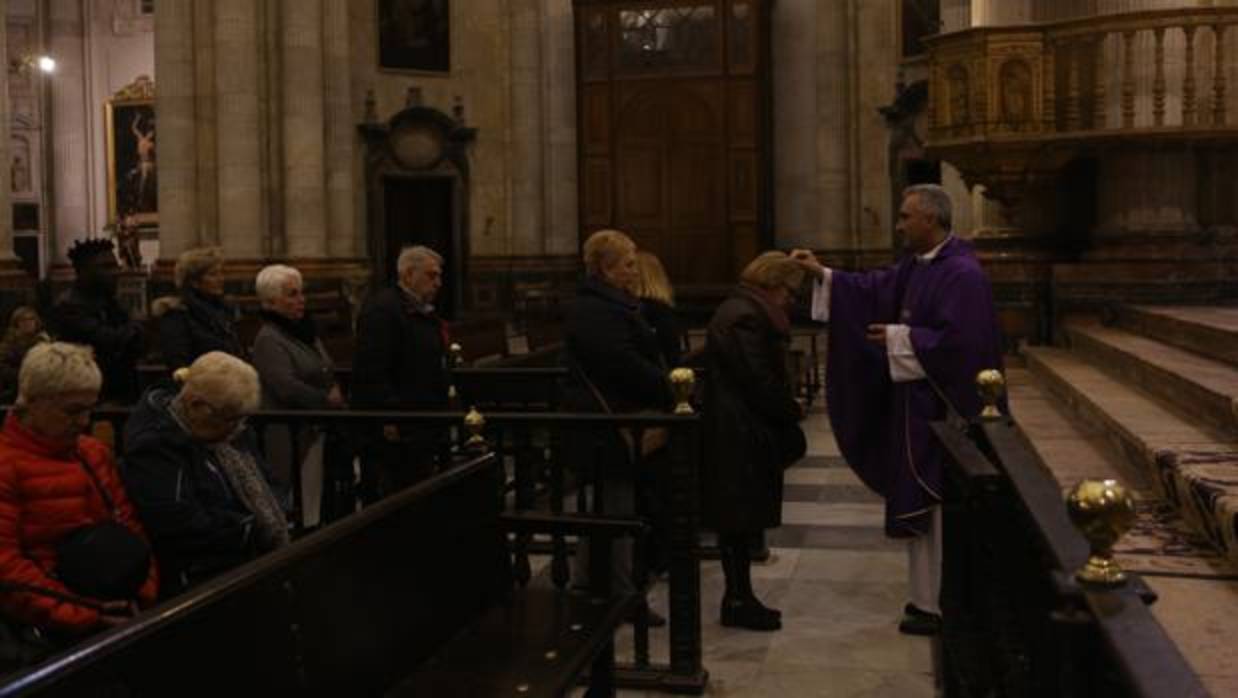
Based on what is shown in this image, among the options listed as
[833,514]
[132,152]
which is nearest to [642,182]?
[833,514]

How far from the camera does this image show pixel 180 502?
13.1 ft

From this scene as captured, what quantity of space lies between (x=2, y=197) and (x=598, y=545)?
1450 cm

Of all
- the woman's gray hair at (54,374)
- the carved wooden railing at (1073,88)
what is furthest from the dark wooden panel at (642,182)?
the woman's gray hair at (54,374)

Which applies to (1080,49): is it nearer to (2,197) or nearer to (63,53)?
(2,197)

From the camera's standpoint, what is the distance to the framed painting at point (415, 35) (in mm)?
20344

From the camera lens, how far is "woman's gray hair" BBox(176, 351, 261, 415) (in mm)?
4035

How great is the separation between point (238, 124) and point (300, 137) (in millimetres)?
857

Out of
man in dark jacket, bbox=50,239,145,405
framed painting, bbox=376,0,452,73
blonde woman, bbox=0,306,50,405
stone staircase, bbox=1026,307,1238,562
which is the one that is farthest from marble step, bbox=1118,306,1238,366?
framed painting, bbox=376,0,452,73

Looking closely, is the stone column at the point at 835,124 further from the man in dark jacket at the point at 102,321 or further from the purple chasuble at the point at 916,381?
the purple chasuble at the point at 916,381

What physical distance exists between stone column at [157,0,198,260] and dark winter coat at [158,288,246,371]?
12326 millimetres

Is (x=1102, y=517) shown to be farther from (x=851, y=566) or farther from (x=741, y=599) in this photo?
(x=851, y=566)

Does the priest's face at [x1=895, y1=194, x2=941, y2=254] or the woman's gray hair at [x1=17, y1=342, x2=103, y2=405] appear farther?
the priest's face at [x1=895, y1=194, x2=941, y2=254]

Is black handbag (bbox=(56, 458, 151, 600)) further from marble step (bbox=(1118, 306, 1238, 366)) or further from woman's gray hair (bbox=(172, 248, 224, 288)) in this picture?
marble step (bbox=(1118, 306, 1238, 366))

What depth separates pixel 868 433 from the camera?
5.66 metres
